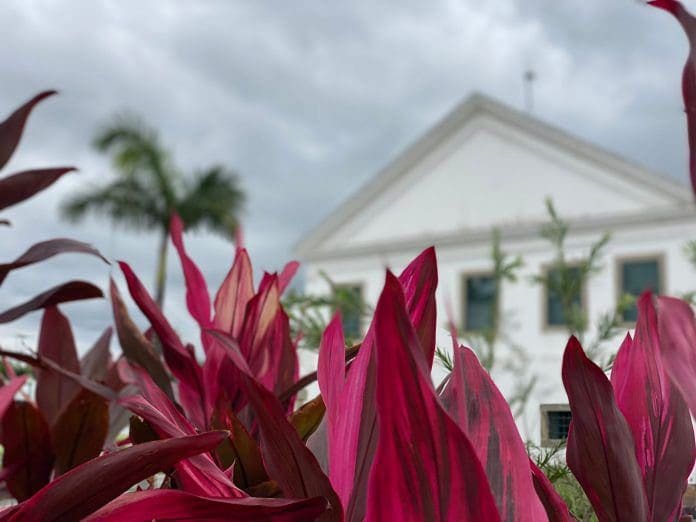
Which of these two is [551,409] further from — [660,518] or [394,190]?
[394,190]

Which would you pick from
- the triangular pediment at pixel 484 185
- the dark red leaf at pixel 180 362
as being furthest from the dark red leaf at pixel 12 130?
the triangular pediment at pixel 484 185

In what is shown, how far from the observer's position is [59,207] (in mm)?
14125

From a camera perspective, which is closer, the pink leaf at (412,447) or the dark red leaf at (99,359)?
the pink leaf at (412,447)

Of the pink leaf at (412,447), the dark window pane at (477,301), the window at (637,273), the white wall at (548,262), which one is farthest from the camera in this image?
the dark window pane at (477,301)

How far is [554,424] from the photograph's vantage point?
0.34 metres

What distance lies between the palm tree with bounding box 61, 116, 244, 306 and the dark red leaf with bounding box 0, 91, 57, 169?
552 inches

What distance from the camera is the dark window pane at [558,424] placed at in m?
0.34

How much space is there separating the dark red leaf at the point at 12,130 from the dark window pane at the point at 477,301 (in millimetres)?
11706

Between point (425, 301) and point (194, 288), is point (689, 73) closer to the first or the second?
point (425, 301)

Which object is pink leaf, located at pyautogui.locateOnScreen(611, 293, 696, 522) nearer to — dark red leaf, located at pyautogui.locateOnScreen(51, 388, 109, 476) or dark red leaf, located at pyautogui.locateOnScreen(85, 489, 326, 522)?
dark red leaf, located at pyautogui.locateOnScreen(85, 489, 326, 522)

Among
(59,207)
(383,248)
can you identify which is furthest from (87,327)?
(59,207)

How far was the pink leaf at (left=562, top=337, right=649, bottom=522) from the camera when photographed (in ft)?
0.82

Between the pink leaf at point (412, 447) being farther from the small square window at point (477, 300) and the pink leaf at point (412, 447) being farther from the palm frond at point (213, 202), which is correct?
the palm frond at point (213, 202)

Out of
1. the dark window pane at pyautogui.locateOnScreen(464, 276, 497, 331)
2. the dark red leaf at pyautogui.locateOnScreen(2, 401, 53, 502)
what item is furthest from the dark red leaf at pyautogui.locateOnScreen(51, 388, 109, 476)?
the dark window pane at pyautogui.locateOnScreen(464, 276, 497, 331)
